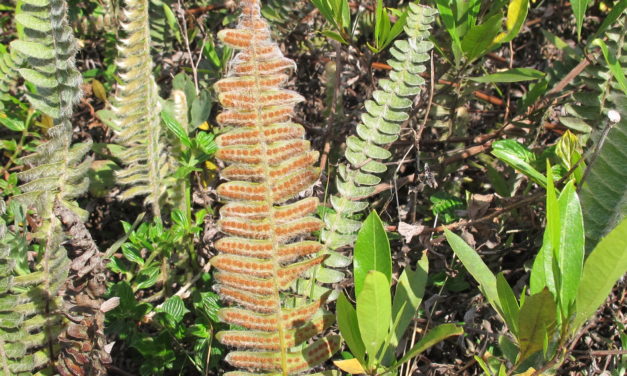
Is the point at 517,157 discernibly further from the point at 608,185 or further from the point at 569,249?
the point at 569,249

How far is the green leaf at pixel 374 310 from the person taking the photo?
1.40 metres

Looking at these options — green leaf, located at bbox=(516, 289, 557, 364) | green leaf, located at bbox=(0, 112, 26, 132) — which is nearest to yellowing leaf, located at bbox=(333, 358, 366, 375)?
green leaf, located at bbox=(516, 289, 557, 364)

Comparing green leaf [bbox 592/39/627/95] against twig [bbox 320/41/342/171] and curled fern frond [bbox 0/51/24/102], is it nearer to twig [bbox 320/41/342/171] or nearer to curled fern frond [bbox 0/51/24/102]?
twig [bbox 320/41/342/171]

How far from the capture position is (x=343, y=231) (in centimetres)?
199

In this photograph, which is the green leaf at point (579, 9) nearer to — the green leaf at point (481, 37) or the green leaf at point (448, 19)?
the green leaf at point (481, 37)

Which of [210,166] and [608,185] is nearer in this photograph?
[608,185]

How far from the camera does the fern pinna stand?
1.66m

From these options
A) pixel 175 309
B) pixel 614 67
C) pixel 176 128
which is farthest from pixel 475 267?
pixel 176 128

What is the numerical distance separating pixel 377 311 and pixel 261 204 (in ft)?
1.42

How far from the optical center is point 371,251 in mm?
1648

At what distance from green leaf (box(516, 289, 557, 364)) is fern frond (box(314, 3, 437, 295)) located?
63 centimetres

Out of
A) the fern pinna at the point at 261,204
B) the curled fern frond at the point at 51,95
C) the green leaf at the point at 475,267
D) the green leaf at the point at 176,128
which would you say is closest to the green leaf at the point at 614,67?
the green leaf at the point at 475,267

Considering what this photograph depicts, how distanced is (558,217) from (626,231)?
0.19 meters

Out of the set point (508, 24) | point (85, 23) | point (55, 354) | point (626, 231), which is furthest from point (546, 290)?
point (85, 23)
